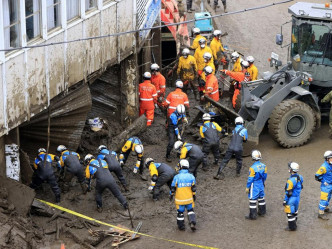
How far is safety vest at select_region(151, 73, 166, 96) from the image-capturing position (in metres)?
21.3

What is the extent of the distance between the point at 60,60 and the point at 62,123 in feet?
5.14

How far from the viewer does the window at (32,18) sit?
51.1 ft

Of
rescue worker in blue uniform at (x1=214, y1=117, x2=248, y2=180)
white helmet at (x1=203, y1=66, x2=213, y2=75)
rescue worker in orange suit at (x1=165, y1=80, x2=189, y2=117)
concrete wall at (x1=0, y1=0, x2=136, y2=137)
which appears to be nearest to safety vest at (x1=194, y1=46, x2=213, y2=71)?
white helmet at (x1=203, y1=66, x2=213, y2=75)

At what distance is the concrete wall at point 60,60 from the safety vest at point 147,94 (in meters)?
1.12

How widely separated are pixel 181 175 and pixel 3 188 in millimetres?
3651

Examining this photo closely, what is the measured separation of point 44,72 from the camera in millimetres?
16141

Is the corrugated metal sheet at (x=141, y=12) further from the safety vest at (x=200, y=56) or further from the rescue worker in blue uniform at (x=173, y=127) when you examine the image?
the rescue worker in blue uniform at (x=173, y=127)

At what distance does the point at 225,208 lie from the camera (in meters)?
16.6

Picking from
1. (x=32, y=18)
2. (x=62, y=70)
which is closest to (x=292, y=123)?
(x=62, y=70)

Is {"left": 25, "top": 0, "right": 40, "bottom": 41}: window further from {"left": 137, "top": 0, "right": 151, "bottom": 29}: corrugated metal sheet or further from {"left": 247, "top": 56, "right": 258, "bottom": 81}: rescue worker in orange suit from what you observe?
{"left": 247, "top": 56, "right": 258, "bottom": 81}: rescue worker in orange suit

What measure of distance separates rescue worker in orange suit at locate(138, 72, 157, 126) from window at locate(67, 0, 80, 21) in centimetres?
358

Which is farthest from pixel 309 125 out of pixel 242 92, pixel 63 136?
pixel 63 136

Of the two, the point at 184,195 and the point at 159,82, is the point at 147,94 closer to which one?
the point at 159,82

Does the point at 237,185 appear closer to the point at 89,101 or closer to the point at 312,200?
the point at 312,200
